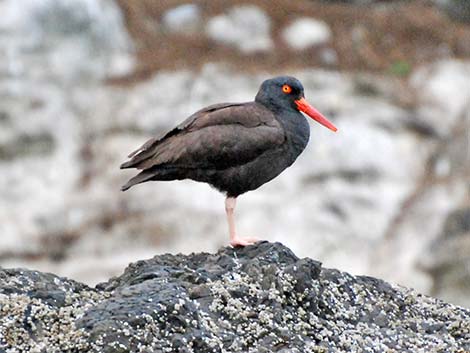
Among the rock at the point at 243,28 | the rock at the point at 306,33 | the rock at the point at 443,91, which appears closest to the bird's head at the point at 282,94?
the rock at the point at 443,91

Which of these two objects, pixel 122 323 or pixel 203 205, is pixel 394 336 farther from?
pixel 203 205

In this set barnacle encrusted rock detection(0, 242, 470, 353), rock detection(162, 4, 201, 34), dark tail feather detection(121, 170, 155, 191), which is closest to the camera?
barnacle encrusted rock detection(0, 242, 470, 353)

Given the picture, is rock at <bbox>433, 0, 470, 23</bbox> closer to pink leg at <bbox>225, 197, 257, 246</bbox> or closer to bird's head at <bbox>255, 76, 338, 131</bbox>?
bird's head at <bbox>255, 76, 338, 131</bbox>

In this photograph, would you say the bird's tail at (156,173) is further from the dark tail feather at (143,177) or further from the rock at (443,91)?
the rock at (443,91)

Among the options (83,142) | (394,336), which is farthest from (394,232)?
(394,336)

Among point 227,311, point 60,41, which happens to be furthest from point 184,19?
point 227,311

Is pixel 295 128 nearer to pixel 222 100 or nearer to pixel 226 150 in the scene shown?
pixel 226 150

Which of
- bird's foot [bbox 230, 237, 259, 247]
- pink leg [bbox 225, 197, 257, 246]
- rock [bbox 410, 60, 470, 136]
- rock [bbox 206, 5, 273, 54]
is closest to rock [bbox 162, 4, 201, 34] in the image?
rock [bbox 206, 5, 273, 54]

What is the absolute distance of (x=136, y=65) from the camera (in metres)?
24.8

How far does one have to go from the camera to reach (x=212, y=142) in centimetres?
956

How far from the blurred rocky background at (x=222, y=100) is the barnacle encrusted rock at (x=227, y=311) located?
35.6ft

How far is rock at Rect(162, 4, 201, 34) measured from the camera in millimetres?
25891

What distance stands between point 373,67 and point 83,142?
6790 millimetres

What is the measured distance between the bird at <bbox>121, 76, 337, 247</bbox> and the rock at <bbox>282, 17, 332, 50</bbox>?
1543 cm
